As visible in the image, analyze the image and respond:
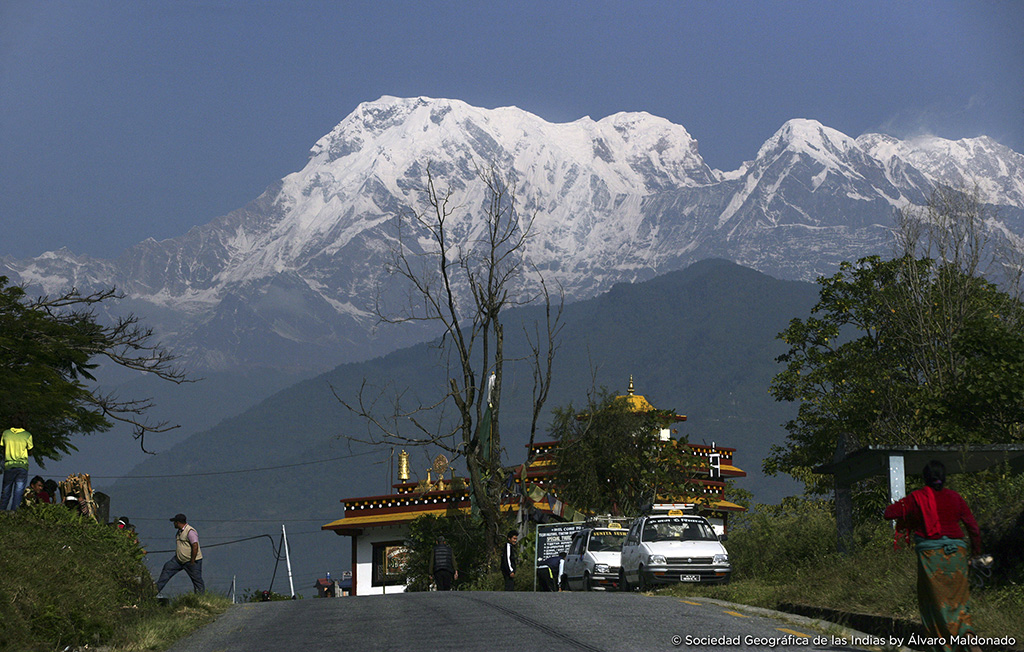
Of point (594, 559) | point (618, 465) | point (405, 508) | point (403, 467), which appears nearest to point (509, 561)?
point (594, 559)

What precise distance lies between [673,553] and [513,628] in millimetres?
9379

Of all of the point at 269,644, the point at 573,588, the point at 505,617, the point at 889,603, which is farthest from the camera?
the point at 573,588

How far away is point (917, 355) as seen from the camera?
34188mm

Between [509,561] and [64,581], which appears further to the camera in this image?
[509,561]

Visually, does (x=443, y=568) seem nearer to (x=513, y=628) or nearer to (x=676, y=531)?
(x=676, y=531)

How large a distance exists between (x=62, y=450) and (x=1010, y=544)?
2500 cm

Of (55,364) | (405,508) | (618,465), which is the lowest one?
(405,508)

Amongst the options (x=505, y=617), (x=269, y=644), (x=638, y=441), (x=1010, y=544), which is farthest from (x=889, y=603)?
(x=638, y=441)

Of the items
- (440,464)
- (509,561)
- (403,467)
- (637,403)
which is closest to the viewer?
(509,561)

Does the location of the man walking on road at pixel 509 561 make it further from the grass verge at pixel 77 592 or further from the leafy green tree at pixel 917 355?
the grass verge at pixel 77 592

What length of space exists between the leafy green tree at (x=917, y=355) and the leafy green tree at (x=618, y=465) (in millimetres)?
4267

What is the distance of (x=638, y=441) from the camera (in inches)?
1797

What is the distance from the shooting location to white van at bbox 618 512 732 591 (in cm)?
2241

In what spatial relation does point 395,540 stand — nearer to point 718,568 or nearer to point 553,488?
point 553,488
